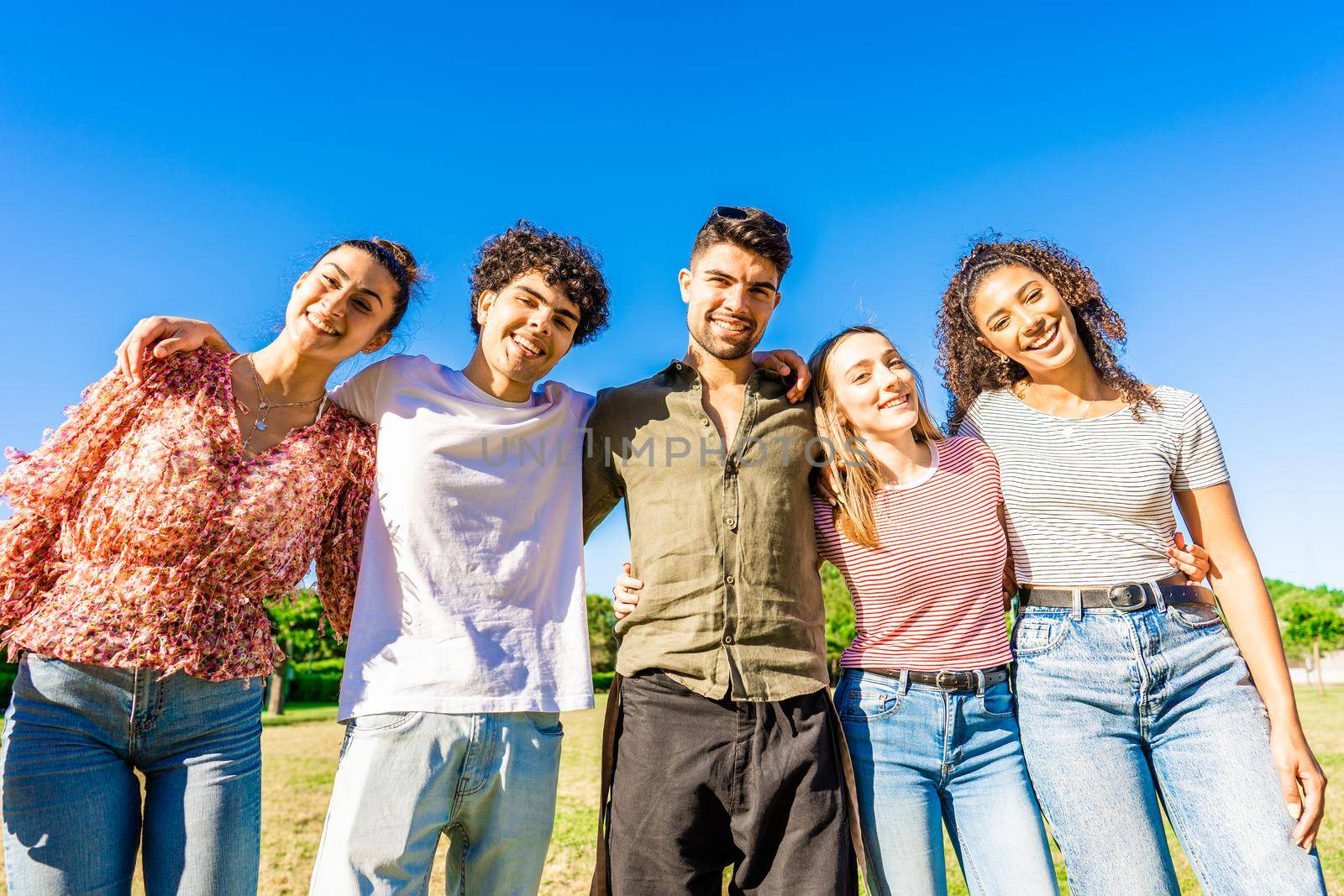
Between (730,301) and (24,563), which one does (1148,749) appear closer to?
(730,301)

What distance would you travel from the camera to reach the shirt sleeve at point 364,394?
11.0ft

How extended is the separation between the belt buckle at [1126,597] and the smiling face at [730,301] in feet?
5.65

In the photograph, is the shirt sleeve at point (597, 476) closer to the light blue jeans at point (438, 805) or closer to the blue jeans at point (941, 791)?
the light blue jeans at point (438, 805)

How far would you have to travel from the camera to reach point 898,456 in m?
3.44

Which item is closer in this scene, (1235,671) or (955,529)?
(1235,671)

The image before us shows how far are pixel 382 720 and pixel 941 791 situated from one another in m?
2.04

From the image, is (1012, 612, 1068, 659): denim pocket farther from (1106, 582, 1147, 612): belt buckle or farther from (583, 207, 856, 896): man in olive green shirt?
(583, 207, 856, 896): man in olive green shirt

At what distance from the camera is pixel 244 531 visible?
284 centimetres

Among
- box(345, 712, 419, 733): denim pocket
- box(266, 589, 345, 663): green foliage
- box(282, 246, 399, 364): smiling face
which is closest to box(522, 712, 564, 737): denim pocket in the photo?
box(345, 712, 419, 733): denim pocket

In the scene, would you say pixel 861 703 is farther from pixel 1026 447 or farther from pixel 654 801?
pixel 1026 447

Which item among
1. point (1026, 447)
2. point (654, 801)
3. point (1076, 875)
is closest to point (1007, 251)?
point (1026, 447)

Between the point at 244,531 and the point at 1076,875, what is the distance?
10.4 feet

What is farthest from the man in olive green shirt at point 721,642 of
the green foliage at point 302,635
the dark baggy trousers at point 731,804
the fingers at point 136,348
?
the green foliage at point 302,635

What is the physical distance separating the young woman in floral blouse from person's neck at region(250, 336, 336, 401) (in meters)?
0.06
